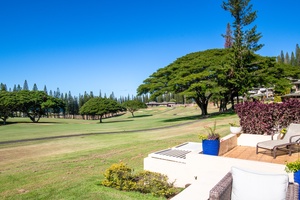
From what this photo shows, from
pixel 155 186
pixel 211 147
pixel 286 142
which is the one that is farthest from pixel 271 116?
pixel 155 186

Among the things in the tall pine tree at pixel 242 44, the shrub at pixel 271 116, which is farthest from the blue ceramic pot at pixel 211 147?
the tall pine tree at pixel 242 44

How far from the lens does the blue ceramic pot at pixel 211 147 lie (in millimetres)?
6426

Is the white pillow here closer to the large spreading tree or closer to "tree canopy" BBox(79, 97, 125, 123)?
the large spreading tree

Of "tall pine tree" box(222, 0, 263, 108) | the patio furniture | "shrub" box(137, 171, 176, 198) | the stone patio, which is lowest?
"shrub" box(137, 171, 176, 198)

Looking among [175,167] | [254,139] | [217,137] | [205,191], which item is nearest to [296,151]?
[254,139]

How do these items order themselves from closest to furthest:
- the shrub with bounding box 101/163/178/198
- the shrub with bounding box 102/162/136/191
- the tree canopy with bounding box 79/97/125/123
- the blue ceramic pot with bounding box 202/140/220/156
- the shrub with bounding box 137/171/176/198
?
the shrub with bounding box 137/171/176/198, the shrub with bounding box 101/163/178/198, the shrub with bounding box 102/162/136/191, the blue ceramic pot with bounding box 202/140/220/156, the tree canopy with bounding box 79/97/125/123

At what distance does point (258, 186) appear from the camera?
141 inches

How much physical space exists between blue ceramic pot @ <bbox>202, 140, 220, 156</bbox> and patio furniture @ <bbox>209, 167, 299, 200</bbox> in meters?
2.60

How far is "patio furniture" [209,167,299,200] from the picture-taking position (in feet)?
11.3

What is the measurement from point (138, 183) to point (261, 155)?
12.6 ft

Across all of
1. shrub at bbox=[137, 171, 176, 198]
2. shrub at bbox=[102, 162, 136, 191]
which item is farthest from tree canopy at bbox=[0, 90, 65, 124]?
shrub at bbox=[137, 171, 176, 198]

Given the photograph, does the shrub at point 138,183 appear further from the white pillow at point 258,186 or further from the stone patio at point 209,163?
the white pillow at point 258,186

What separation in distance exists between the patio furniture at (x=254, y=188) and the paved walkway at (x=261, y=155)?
2951mm

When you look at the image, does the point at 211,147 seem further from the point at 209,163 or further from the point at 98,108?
the point at 98,108
